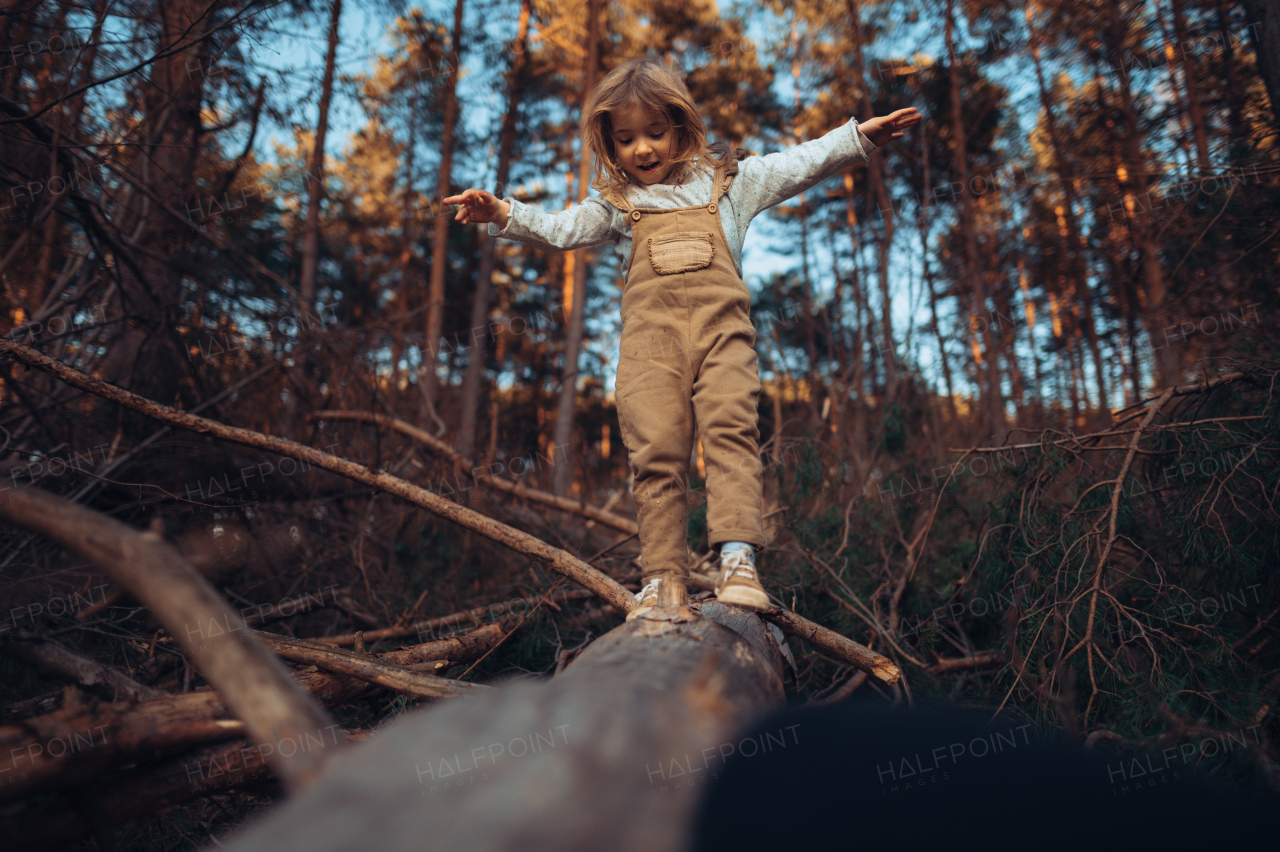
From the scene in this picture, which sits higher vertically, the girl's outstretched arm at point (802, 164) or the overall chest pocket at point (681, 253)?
the girl's outstretched arm at point (802, 164)

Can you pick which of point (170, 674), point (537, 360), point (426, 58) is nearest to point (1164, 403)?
point (170, 674)

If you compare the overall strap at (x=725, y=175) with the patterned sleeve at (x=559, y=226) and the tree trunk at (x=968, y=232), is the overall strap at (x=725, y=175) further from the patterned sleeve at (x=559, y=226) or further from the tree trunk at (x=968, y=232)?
the tree trunk at (x=968, y=232)

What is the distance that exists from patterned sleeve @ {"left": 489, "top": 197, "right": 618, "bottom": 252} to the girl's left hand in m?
0.97

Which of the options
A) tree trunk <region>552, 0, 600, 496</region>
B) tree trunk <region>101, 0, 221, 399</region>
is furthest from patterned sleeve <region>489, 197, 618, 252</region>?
tree trunk <region>552, 0, 600, 496</region>

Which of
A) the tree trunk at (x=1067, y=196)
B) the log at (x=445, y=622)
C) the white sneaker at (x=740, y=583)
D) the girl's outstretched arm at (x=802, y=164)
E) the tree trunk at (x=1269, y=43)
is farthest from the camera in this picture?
the tree trunk at (x=1067, y=196)

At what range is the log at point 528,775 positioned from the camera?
697 millimetres

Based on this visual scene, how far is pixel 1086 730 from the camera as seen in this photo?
7.29 ft

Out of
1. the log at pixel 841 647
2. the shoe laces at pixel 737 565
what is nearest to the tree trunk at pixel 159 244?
the shoe laces at pixel 737 565

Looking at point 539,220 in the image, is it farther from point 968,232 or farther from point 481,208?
point 968,232

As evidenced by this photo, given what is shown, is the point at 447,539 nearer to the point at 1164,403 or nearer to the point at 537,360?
the point at 1164,403

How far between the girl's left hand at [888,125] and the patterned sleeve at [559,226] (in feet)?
3.18

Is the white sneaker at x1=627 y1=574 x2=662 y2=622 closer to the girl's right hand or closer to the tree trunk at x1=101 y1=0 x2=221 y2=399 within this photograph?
the girl's right hand

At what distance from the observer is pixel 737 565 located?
2.08m

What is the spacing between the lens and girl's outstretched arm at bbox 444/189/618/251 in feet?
7.88
